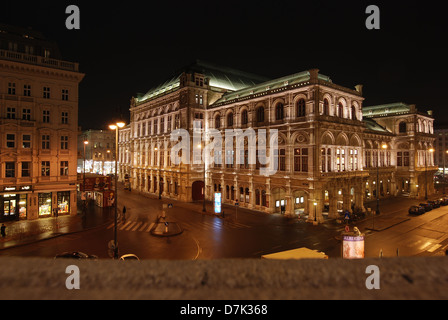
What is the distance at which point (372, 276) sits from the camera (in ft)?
10.5

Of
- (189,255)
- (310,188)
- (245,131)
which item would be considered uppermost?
(245,131)

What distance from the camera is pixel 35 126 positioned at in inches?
1226

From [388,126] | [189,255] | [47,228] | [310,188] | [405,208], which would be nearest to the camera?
[189,255]

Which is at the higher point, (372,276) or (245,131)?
(245,131)

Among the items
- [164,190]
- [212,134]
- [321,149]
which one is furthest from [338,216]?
[164,190]

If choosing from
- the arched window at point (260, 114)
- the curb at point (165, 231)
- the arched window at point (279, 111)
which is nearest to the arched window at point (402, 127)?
the arched window at point (279, 111)

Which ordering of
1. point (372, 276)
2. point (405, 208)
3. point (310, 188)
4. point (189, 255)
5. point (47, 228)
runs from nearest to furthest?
1. point (372, 276)
2. point (189, 255)
3. point (47, 228)
4. point (310, 188)
5. point (405, 208)

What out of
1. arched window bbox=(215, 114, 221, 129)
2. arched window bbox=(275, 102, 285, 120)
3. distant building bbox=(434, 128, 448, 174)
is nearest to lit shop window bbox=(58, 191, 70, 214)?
arched window bbox=(215, 114, 221, 129)

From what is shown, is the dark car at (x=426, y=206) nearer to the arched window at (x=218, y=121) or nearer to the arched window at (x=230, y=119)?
the arched window at (x=230, y=119)

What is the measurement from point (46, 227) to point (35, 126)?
12078mm

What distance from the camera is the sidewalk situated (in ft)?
77.0

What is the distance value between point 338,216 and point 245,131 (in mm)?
17821

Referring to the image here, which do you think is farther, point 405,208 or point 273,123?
point 405,208
